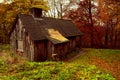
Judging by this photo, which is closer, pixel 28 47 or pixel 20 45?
pixel 28 47

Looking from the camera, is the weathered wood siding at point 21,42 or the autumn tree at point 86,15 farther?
the autumn tree at point 86,15

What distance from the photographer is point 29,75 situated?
13.8m

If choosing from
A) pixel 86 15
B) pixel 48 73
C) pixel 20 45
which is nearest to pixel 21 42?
pixel 20 45

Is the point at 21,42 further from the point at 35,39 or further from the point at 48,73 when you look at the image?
the point at 48,73

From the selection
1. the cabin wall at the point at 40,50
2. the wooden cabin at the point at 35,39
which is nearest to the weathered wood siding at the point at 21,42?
the wooden cabin at the point at 35,39

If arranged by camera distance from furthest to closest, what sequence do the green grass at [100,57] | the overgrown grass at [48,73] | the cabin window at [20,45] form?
the cabin window at [20,45] → the green grass at [100,57] → the overgrown grass at [48,73]

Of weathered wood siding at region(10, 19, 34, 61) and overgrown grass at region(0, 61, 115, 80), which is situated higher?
weathered wood siding at region(10, 19, 34, 61)

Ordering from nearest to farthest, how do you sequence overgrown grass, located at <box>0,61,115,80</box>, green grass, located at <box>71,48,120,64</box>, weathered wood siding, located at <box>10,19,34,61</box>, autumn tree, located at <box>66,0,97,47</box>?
1. overgrown grass, located at <box>0,61,115,80</box>
2. weathered wood siding, located at <box>10,19,34,61</box>
3. green grass, located at <box>71,48,120,64</box>
4. autumn tree, located at <box>66,0,97,47</box>

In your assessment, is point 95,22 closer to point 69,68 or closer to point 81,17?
point 81,17

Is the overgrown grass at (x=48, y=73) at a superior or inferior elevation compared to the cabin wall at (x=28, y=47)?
inferior

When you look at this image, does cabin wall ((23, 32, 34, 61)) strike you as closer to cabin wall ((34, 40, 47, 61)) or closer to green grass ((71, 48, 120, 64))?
cabin wall ((34, 40, 47, 61))

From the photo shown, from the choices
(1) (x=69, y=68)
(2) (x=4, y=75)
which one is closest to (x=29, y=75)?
(2) (x=4, y=75)

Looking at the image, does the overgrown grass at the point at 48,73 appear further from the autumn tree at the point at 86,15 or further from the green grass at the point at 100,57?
the autumn tree at the point at 86,15

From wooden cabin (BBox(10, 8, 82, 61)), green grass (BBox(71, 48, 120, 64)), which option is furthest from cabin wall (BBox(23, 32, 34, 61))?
green grass (BBox(71, 48, 120, 64))
